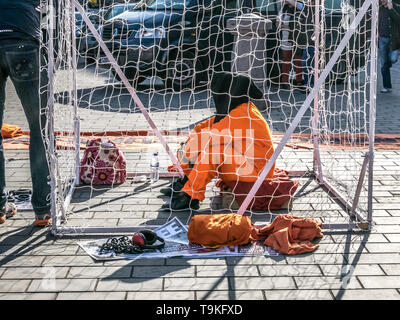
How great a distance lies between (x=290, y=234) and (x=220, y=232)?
51 centimetres

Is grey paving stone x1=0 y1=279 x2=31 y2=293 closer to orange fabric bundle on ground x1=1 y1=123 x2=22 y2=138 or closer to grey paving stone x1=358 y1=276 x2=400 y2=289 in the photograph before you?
grey paving stone x1=358 y1=276 x2=400 y2=289

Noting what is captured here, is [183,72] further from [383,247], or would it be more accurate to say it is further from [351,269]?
[351,269]

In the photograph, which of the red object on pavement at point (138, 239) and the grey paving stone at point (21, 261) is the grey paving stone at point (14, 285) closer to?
the grey paving stone at point (21, 261)

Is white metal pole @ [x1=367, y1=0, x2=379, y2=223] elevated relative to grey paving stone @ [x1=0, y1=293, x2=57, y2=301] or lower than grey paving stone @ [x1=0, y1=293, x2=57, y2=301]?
elevated

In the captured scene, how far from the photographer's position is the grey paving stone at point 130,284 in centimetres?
371

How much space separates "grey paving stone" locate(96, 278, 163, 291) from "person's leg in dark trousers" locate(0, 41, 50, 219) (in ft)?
3.96

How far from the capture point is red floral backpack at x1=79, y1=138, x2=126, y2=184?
19.3ft

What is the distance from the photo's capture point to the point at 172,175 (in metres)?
6.14

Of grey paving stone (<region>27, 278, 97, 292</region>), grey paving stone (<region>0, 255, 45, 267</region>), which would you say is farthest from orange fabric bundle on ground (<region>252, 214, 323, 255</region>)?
grey paving stone (<region>0, 255, 45, 267</region>)

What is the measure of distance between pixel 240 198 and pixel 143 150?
2.30m

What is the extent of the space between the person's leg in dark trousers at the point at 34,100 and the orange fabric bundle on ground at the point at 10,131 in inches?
128

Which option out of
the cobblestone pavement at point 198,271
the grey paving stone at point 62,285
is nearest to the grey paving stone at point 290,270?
the cobblestone pavement at point 198,271
